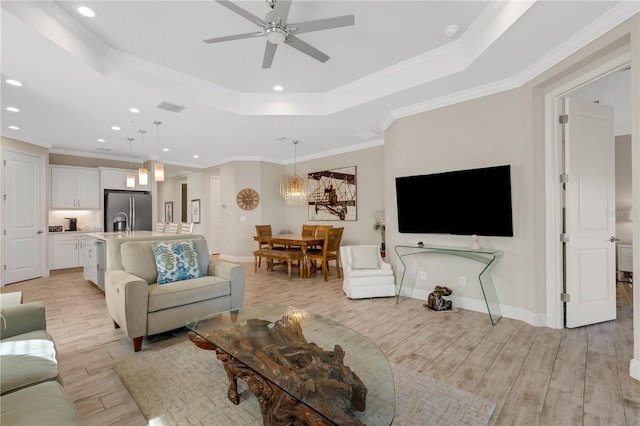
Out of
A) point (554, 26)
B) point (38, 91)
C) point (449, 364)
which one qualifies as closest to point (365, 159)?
point (554, 26)

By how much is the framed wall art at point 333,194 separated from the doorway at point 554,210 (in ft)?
12.2

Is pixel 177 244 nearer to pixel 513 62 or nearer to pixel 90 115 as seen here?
pixel 90 115

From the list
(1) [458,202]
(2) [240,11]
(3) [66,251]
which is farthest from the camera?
(3) [66,251]

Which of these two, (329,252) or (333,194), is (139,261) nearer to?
(329,252)

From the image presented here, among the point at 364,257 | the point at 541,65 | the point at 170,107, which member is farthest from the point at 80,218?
the point at 541,65

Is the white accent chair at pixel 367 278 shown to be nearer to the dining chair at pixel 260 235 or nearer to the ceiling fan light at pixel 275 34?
the dining chair at pixel 260 235

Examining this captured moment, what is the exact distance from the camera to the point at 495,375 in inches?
84.7

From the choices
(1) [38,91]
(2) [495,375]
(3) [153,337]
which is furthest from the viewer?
(1) [38,91]

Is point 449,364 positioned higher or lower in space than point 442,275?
lower

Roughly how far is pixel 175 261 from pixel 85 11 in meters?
2.37

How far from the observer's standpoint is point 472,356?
2.44 m

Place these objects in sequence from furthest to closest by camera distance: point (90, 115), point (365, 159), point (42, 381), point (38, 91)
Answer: point (365, 159)
point (90, 115)
point (38, 91)
point (42, 381)

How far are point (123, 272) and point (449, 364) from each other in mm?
3162

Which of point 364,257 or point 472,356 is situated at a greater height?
point 364,257
